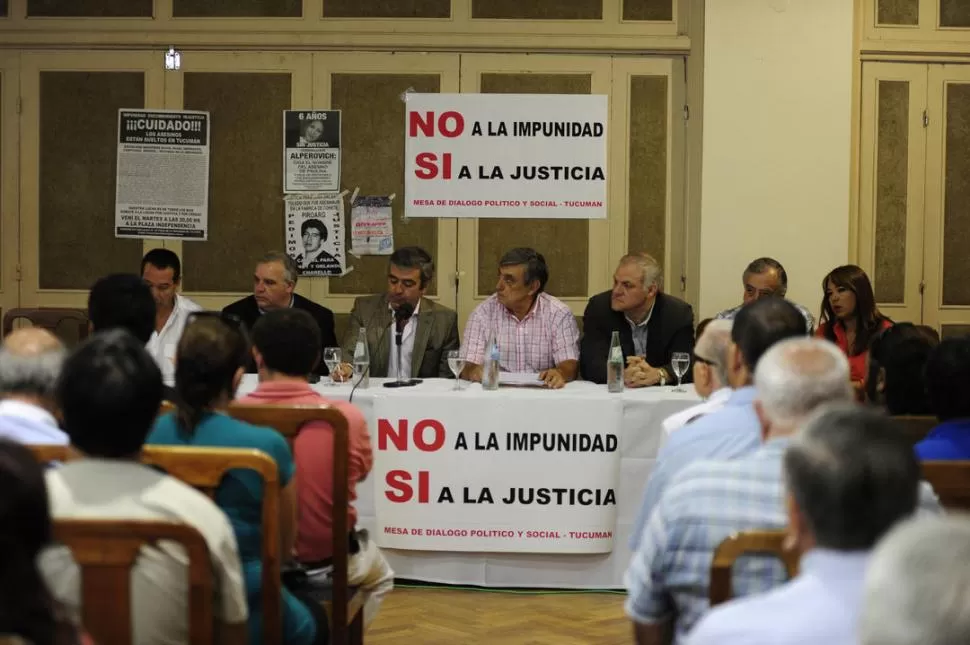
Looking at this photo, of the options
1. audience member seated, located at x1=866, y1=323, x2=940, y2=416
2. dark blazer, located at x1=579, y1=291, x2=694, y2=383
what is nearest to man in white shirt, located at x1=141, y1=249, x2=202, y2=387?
dark blazer, located at x1=579, y1=291, x2=694, y2=383

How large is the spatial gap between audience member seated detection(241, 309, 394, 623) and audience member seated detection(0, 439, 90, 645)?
1502 millimetres

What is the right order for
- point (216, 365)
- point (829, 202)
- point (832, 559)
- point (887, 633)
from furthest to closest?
point (829, 202) → point (216, 365) → point (832, 559) → point (887, 633)

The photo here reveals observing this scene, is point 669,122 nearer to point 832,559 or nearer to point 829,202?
point 829,202

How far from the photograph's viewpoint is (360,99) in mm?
6336

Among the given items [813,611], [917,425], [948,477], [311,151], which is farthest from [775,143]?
[813,611]

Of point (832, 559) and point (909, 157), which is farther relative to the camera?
point (909, 157)

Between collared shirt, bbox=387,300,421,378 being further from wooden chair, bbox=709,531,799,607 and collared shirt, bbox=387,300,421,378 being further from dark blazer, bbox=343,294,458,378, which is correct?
wooden chair, bbox=709,531,799,607

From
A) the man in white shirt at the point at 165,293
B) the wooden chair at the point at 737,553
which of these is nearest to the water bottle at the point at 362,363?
the man in white shirt at the point at 165,293

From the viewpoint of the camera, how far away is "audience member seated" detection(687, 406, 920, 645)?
4.45 ft

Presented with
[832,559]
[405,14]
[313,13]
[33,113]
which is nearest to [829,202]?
[405,14]

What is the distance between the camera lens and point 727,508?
1887mm

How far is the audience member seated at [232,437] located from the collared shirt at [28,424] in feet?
0.63

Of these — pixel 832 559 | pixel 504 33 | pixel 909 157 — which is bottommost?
pixel 832 559

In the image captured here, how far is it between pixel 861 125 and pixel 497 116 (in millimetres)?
1950
